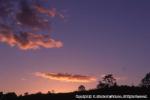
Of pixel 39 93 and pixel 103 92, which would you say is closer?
pixel 103 92

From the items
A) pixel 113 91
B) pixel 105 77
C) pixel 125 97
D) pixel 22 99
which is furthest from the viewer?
pixel 105 77

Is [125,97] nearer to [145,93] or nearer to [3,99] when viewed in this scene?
[145,93]

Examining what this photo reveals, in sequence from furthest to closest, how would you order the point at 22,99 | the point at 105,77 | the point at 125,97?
the point at 105,77
the point at 22,99
the point at 125,97

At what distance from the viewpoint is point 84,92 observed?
5653cm

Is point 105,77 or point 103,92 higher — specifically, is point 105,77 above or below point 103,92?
above

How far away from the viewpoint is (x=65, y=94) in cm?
5772

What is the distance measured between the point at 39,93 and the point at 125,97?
18.1 metres

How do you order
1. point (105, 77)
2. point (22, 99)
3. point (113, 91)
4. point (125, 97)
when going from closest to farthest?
point (125, 97) < point (113, 91) < point (22, 99) < point (105, 77)

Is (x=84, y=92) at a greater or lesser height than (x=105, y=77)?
lesser

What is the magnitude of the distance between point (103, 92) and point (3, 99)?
749 inches

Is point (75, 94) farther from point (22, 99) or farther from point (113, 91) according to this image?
point (22, 99)

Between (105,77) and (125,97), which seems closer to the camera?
(125,97)

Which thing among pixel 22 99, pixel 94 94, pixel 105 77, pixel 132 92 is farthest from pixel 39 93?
pixel 105 77

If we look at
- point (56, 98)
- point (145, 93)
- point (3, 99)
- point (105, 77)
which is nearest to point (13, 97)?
point (3, 99)
